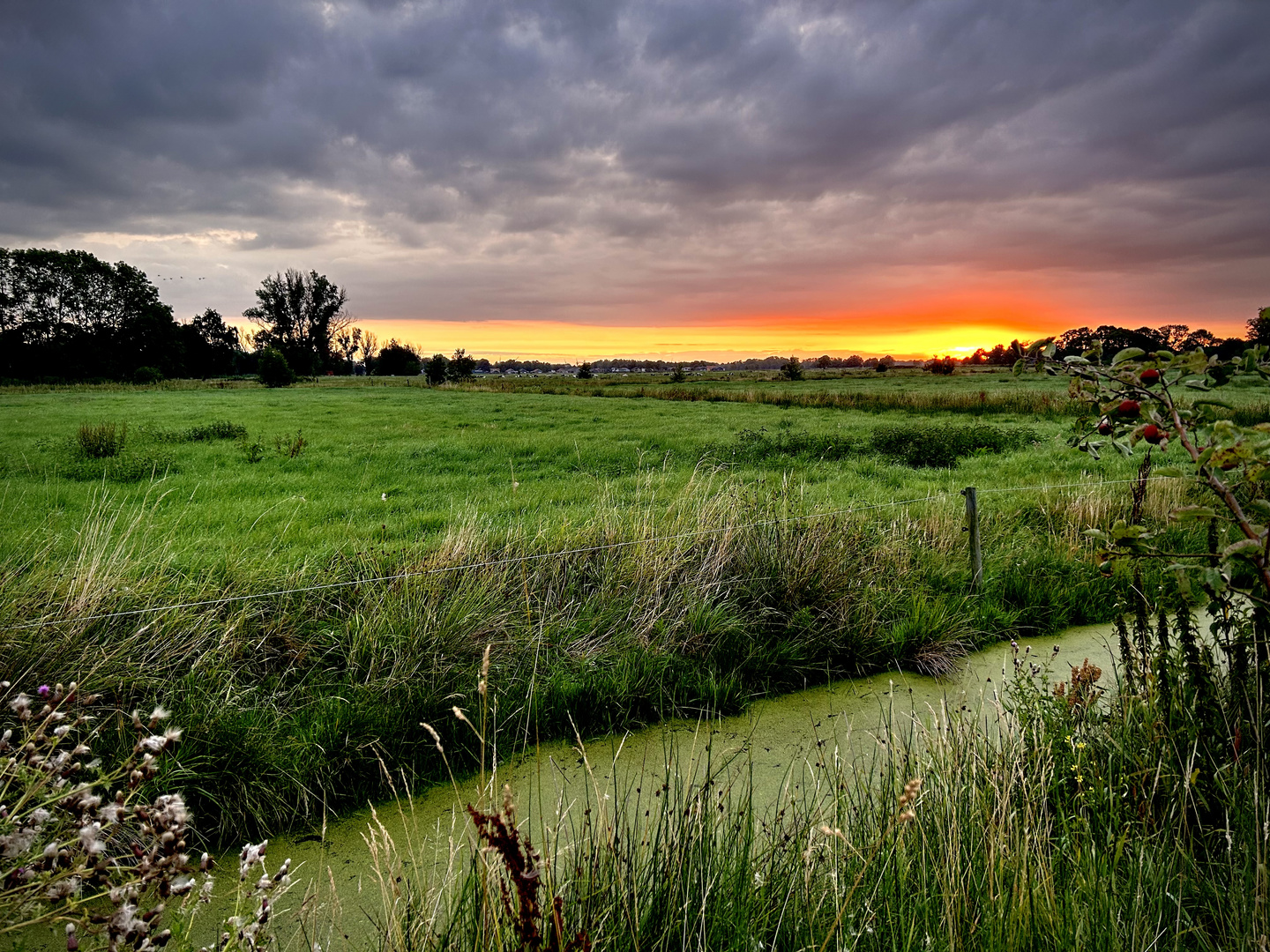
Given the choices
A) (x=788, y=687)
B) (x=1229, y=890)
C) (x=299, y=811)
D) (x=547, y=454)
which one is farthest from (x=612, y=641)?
(x=547, y=454)

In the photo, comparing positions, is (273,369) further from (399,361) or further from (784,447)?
(784,447)

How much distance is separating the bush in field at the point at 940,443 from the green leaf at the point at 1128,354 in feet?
36.4

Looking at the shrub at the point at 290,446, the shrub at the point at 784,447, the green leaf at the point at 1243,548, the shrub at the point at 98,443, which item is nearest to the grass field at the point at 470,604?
the shrub at the point at 98,443

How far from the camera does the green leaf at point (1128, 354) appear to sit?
6.26 ft

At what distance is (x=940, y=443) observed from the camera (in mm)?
13688

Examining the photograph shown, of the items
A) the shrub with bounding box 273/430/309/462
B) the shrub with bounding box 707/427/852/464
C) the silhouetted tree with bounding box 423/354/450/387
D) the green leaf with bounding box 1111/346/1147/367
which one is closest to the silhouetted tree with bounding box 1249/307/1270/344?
the green leaf with bounding box 1111/346/1147/367

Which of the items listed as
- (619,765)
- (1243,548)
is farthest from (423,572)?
(1243,548)

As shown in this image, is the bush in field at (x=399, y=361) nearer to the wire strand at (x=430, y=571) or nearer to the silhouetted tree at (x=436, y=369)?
the silhouetted tree at (x=436, y=369)

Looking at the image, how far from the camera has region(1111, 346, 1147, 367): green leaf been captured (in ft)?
6.26

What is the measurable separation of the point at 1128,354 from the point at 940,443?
1262 centimetres

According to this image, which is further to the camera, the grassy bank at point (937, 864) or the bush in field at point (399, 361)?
the bush in field at point (399, 361)

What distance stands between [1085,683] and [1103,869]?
1112 mm

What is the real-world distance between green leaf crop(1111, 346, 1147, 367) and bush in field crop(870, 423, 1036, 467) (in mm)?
11085

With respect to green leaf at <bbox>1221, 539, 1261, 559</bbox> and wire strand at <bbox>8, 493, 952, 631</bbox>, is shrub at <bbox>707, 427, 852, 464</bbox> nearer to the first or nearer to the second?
wire strand at <bbox>8, 493, 952, 631</bbox>
